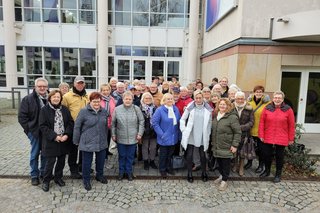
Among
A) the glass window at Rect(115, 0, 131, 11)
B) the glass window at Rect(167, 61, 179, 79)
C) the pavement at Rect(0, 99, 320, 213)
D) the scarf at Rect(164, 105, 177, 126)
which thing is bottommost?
the pavement at Rect(0, 99, 320, 213)

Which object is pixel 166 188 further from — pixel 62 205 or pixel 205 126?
pixel 62 205

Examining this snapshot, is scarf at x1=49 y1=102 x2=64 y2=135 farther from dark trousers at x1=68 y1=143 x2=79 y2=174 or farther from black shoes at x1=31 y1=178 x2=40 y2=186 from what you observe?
black shoes at x1=31 y1=178 x2=40 y2=186

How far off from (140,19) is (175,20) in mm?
2210

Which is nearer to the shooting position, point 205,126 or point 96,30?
point 205,126

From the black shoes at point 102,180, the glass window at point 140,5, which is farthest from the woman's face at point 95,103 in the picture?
the glass window at point 140,5

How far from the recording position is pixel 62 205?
12.7 ft

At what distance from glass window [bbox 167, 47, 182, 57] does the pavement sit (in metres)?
12.0

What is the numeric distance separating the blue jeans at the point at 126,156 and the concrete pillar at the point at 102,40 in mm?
11194

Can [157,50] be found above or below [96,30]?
below

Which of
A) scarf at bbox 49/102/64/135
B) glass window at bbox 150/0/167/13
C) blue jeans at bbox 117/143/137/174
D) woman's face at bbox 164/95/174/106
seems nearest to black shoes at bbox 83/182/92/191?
blue jeans at bbox 117/143/137/174

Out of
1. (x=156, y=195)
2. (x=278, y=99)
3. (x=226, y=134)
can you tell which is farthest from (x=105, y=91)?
(x=278, y=99)

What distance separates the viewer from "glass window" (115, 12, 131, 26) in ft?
52.3

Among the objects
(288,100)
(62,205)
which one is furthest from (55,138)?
(288,100)

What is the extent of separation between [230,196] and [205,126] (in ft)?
4.08
